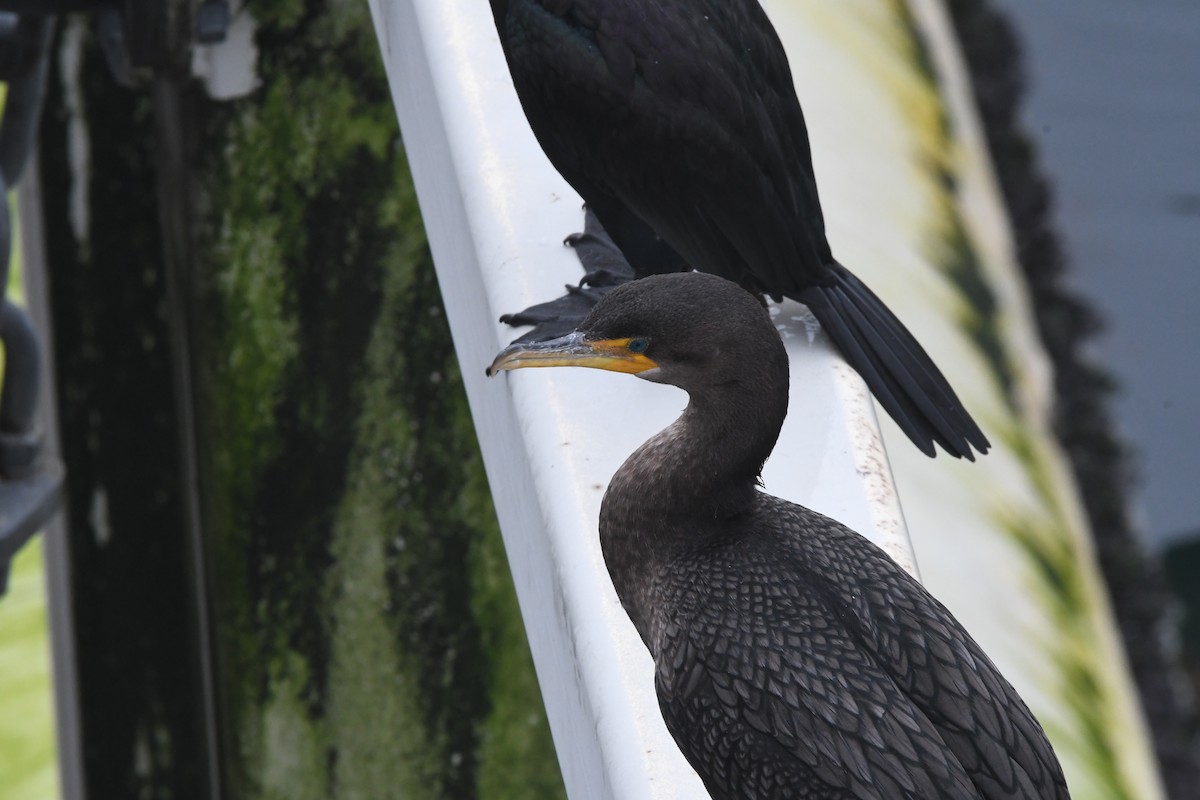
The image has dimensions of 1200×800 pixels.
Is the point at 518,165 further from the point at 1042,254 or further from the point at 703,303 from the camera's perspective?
the point at 1042,254

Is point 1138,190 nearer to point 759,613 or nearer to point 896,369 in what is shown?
point 896,369

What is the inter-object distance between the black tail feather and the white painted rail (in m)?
0.03

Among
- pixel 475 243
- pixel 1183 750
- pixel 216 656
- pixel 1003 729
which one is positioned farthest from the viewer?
pixel 1183 750

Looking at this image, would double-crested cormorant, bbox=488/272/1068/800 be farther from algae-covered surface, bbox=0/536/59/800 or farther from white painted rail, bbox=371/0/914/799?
algae-covered surface, bbox=0/536/59/800

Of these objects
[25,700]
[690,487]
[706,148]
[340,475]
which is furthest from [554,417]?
Answer: [25,700]

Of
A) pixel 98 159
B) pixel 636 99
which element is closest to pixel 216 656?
pixel 98 159

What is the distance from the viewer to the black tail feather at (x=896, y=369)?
1740 mm

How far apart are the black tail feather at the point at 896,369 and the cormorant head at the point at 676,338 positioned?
0.34 meters

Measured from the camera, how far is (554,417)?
161 centimetres

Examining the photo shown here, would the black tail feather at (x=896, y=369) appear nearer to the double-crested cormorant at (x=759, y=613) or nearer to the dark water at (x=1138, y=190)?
the double-crested cormorant at (x=759, y=613)

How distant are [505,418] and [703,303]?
36cm

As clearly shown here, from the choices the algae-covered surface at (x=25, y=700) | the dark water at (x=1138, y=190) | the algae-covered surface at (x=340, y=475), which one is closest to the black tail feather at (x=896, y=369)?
the algae-covered surface at (x=340, y=475)

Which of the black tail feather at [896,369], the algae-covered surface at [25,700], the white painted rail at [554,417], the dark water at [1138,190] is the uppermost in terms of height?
the dark water at [1138,190]

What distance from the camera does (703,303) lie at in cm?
142
